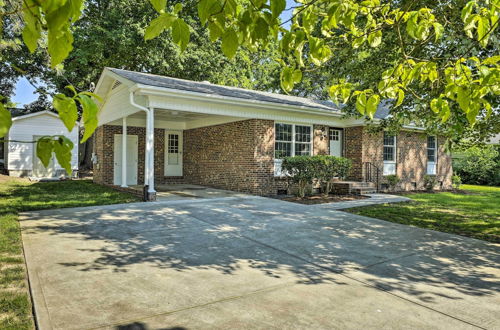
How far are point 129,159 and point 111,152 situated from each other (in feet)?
2.63

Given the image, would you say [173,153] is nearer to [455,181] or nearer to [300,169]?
[300,169]

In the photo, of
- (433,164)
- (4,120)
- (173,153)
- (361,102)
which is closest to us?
(4,120)

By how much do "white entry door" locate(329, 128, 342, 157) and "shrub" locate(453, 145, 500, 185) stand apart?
1094cm

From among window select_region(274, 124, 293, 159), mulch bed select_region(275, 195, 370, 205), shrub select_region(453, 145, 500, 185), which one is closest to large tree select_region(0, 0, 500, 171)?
mulch bed select_region(275, 195, 370, 205)

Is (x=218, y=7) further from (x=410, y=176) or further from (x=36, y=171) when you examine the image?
(x=36, y=171)

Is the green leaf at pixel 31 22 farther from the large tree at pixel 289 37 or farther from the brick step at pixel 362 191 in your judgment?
the brick step at pixel 362 191

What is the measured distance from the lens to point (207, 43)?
22.6 metres

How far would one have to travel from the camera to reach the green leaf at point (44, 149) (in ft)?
3.48

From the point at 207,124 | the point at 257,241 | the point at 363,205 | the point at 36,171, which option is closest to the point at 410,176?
the point at 363,205

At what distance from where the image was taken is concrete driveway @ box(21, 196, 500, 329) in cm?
320

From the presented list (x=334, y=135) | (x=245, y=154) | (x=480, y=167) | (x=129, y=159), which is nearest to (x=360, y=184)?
(x=334, y=135)

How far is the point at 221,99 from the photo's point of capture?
1177 centimetres

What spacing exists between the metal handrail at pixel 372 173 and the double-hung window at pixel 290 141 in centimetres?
276

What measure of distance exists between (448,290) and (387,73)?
8.38ft
